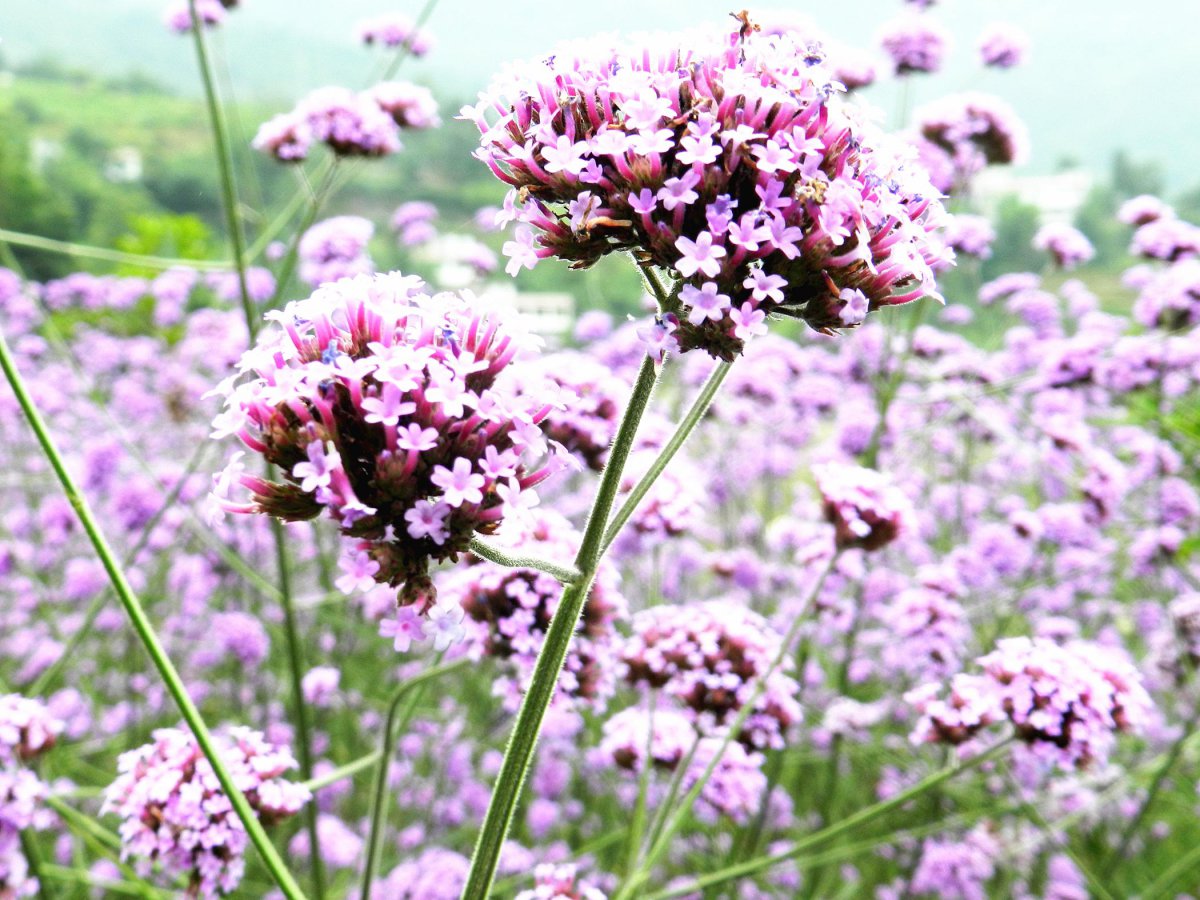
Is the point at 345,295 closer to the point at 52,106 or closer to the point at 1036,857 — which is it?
the point at 1036,857

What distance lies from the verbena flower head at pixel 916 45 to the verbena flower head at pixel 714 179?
3.16m

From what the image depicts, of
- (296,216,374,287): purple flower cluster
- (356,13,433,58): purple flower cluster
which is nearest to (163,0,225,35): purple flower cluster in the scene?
(356,13,433,58): purple flower cluster

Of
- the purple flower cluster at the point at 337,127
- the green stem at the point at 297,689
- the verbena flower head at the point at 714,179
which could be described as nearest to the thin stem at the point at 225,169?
the purple flower cluster at the point at 337,127

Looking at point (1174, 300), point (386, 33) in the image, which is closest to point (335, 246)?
point (386, 33)

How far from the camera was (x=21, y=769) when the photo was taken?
1802 mm

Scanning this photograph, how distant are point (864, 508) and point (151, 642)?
1577mm

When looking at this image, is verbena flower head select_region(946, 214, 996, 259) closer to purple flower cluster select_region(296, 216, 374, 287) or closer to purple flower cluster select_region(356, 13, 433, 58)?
purple flower cluster select_region(356, 13, 433, 58)

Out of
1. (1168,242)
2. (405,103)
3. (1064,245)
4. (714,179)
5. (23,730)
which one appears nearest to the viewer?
(714,179)

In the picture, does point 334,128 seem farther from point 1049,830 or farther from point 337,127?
point 1049,830

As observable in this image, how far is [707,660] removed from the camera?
2.07m

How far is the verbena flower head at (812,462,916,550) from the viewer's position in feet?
6.85

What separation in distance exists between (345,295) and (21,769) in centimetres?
143

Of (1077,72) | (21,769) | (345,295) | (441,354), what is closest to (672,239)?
(441,354)

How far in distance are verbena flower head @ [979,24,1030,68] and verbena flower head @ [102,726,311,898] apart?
4.48m
